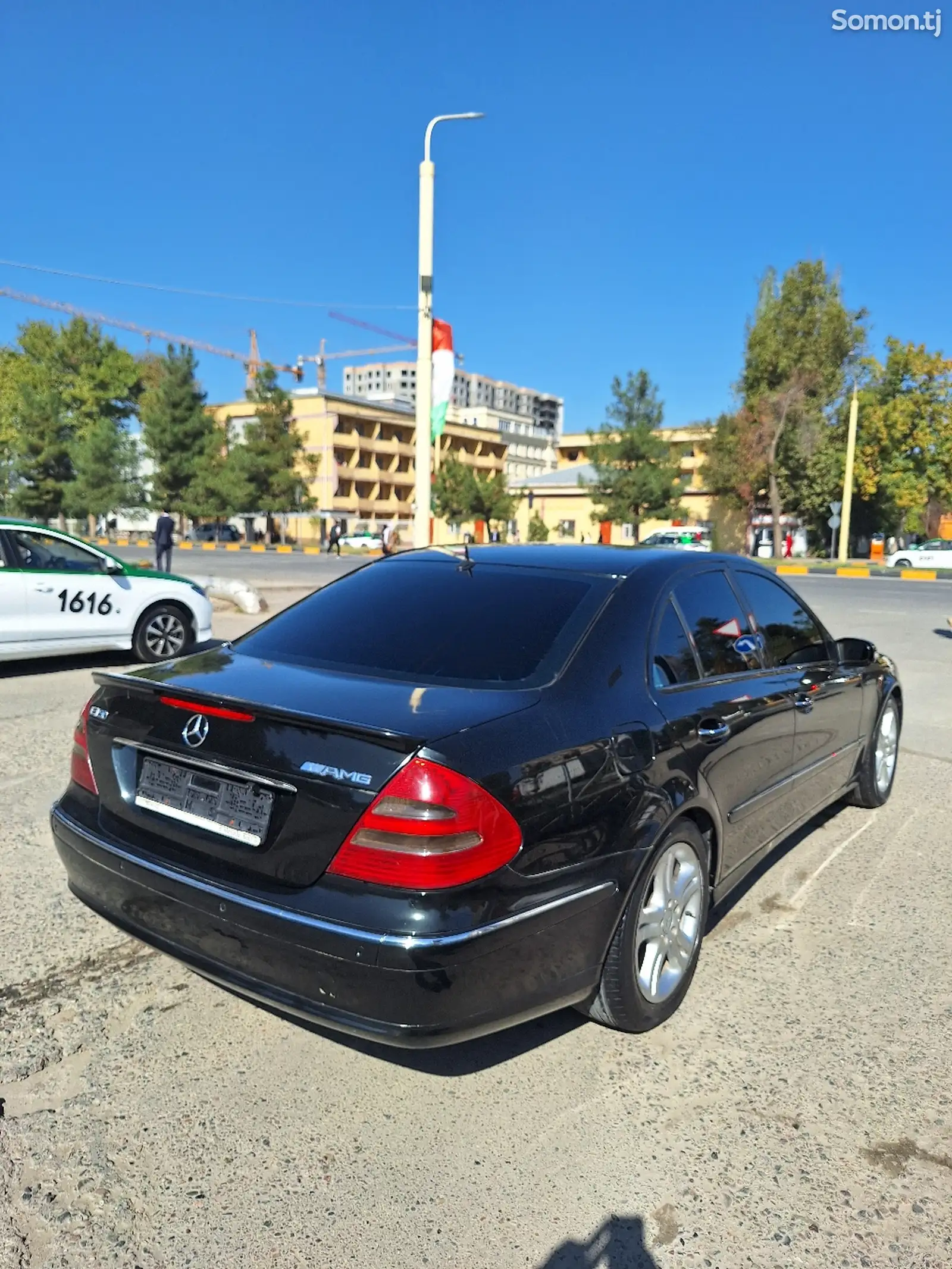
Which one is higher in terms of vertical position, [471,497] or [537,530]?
[471,497]

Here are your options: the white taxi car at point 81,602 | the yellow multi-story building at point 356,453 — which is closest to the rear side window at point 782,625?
the white taxi car at point 81,602

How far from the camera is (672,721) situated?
2.98 m

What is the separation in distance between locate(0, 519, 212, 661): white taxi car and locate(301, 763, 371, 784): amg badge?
22.5 feet

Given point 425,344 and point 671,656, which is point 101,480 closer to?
point 425,344

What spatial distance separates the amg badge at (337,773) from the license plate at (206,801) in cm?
15

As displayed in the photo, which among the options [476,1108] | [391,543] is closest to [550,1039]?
[476,1108]

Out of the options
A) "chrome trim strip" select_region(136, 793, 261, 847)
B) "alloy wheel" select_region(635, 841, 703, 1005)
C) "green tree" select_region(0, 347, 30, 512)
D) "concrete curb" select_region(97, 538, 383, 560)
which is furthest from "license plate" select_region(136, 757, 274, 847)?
"green tree" select_region(0, 347, 30, 512)

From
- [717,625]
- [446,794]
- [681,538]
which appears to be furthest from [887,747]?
[681,538]

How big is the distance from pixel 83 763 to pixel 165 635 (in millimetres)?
6783

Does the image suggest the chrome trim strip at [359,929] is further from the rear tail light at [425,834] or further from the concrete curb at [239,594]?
the concrete curb at [239,594]

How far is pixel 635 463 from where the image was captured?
48.5 metres

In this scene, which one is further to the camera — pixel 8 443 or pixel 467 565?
pixel 8 443

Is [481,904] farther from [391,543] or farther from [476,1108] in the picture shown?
[391,543]

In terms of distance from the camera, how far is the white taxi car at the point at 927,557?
4091 centimetres
